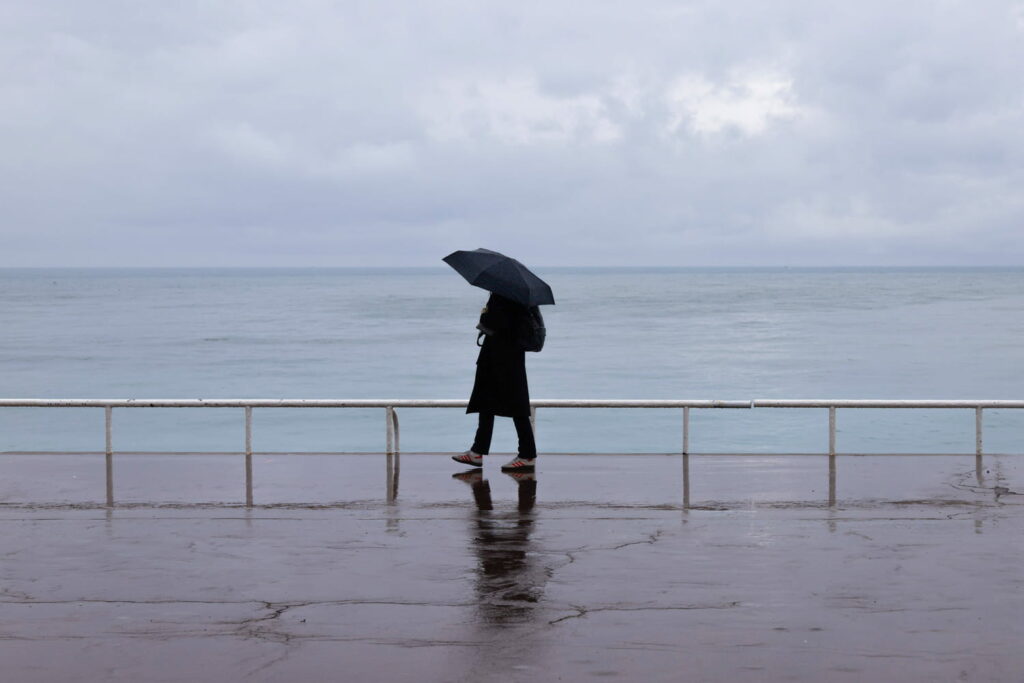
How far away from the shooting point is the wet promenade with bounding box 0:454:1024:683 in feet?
19.6

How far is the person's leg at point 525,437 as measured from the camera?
1136 centimetres

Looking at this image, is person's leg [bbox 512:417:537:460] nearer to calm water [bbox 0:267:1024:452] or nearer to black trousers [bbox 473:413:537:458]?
black trousers [bbox 473:413:537:458]

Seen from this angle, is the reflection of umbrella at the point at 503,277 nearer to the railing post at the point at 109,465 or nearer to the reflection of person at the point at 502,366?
the reflection of person at the point at 502,366

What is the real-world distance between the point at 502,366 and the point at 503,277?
29.6 inches

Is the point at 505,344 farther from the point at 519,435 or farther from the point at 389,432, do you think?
the point at 389,432

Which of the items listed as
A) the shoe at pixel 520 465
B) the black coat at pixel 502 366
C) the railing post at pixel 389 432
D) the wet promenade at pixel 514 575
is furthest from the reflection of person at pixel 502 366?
the railing post at pixel 389 432

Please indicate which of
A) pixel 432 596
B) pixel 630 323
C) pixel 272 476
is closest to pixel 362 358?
pixel 630 323

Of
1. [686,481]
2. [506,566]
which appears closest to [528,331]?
[686,481]

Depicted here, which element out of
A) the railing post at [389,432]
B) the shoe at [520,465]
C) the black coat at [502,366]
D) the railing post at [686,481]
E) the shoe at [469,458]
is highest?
the black coat at [502,366]

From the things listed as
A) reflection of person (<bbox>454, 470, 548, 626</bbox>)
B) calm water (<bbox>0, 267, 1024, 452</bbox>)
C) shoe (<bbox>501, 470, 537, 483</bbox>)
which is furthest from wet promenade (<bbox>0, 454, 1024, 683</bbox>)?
calm water (<bbox>0, 267, 1024, 452</bbox>)

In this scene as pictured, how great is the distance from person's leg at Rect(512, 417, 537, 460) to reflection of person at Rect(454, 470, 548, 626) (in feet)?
2.84

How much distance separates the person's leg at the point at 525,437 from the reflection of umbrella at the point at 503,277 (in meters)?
1.03

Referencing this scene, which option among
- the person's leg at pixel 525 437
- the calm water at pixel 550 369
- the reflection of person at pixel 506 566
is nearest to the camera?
the reflection of person at pixel 506 566

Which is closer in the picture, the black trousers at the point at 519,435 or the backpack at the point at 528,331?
the backpack at the point at 528,331
